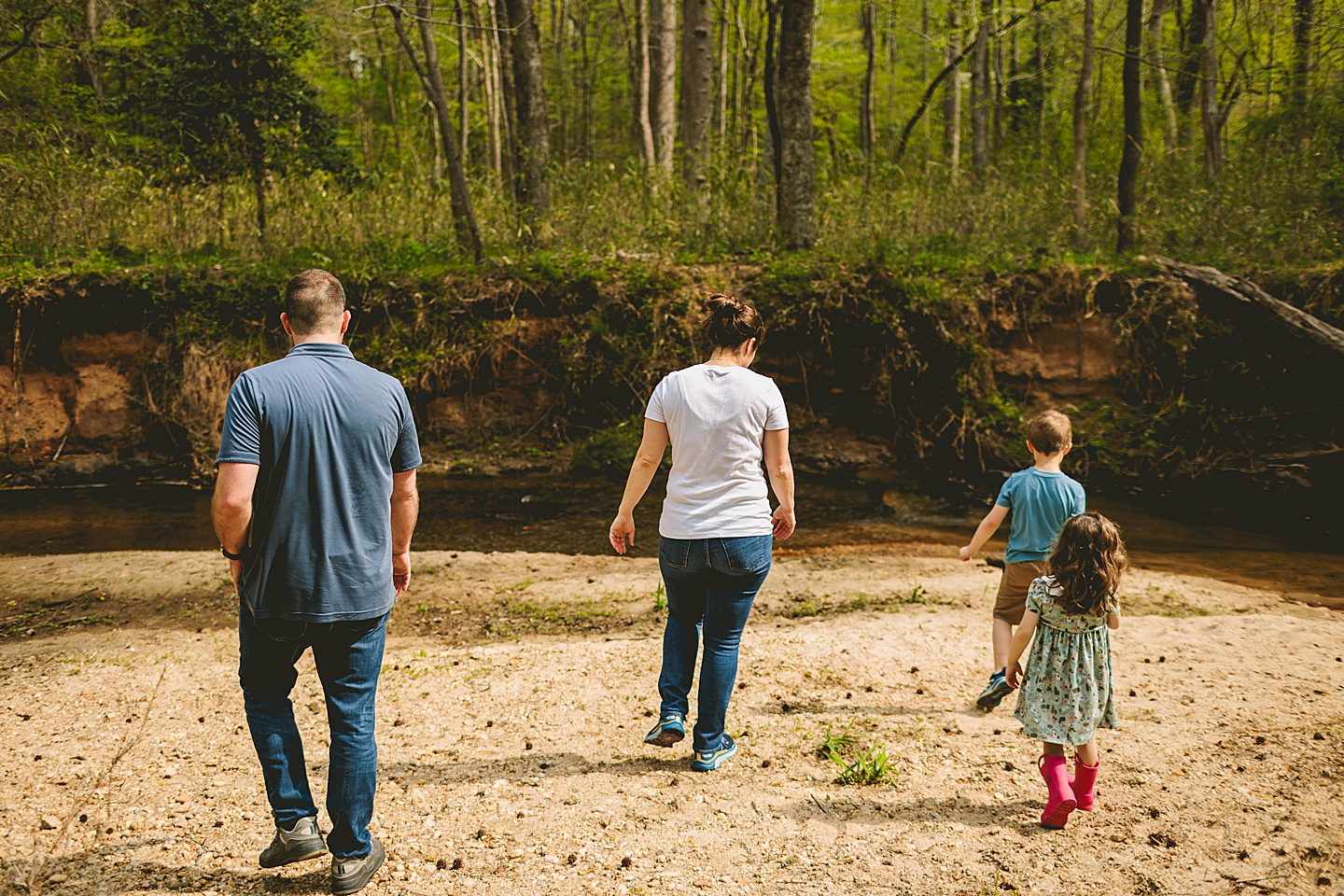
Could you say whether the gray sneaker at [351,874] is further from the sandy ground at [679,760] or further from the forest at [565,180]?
the forest at [565,180]

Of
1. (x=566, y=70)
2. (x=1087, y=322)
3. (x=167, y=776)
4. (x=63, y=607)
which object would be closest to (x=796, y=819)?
(x=167, y=776)

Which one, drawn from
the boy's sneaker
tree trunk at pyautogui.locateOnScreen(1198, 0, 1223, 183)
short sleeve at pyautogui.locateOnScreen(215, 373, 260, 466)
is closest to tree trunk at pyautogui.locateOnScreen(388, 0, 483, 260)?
short sleeve at pyautogui.locateOnScreen(215, 373, 260, 466)

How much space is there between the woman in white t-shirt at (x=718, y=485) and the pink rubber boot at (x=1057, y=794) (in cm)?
147

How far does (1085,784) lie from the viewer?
3.85 m

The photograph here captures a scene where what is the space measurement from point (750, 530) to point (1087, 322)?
10.1 m

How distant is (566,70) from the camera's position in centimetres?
3023

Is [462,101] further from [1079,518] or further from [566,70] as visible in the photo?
[1079,518]

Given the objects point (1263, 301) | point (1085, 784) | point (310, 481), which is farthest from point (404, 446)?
point (1263, 301)

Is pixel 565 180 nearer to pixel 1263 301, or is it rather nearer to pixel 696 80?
pixel 696 80

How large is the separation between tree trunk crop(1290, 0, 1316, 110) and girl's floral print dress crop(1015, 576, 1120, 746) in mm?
13777

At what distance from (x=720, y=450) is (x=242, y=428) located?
6.49ft

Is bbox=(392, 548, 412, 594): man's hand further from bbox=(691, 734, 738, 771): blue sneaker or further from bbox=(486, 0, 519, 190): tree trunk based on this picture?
bbox=(486, 0, 519, 190): tree trunk

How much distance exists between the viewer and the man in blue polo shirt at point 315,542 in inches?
117

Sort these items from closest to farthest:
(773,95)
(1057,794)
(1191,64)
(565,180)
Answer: (1057,794)
(773,95)
(565,180)
(1191,64)
